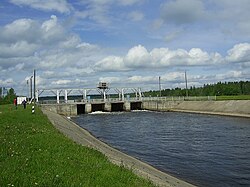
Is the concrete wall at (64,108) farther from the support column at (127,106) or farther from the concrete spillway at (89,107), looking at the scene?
the support column at (127,106)

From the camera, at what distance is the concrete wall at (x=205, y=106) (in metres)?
63.9

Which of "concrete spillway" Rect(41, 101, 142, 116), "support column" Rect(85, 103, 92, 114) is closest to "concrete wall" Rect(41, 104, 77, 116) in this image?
"concrete spillway" Rect(41, 101, 142, 116)

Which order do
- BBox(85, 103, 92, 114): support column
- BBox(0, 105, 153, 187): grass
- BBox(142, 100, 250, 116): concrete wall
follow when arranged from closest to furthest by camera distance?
BBox(0, 105, 153, 187): grass → BBox(142, 100, 250, 116): concrete wall → BBox(85, 103, 92, 114): support column

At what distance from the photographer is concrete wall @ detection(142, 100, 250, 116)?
6393cm

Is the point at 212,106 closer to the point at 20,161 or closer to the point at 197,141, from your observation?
the point at 197,141

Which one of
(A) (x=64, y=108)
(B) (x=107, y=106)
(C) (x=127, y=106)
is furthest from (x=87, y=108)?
(C) (x=127, y=106)

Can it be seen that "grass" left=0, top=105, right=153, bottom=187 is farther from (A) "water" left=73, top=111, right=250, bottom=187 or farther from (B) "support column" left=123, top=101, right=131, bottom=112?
(B) "support column" left=123, top=101, right=131, bottom=112

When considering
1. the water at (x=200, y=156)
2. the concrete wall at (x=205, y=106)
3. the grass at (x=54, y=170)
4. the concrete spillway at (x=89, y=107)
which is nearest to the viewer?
the grass at (x=54, y=170)

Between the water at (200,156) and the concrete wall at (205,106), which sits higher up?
the concrete wall at (205,106)

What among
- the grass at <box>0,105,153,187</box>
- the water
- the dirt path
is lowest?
the water

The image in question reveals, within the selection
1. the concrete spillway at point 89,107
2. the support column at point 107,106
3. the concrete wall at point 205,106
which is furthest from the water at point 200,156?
the support column at point 107,106

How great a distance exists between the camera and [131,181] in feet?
34.2

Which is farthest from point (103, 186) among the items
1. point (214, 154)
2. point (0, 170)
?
point (214, 154)

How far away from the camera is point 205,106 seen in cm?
7769
